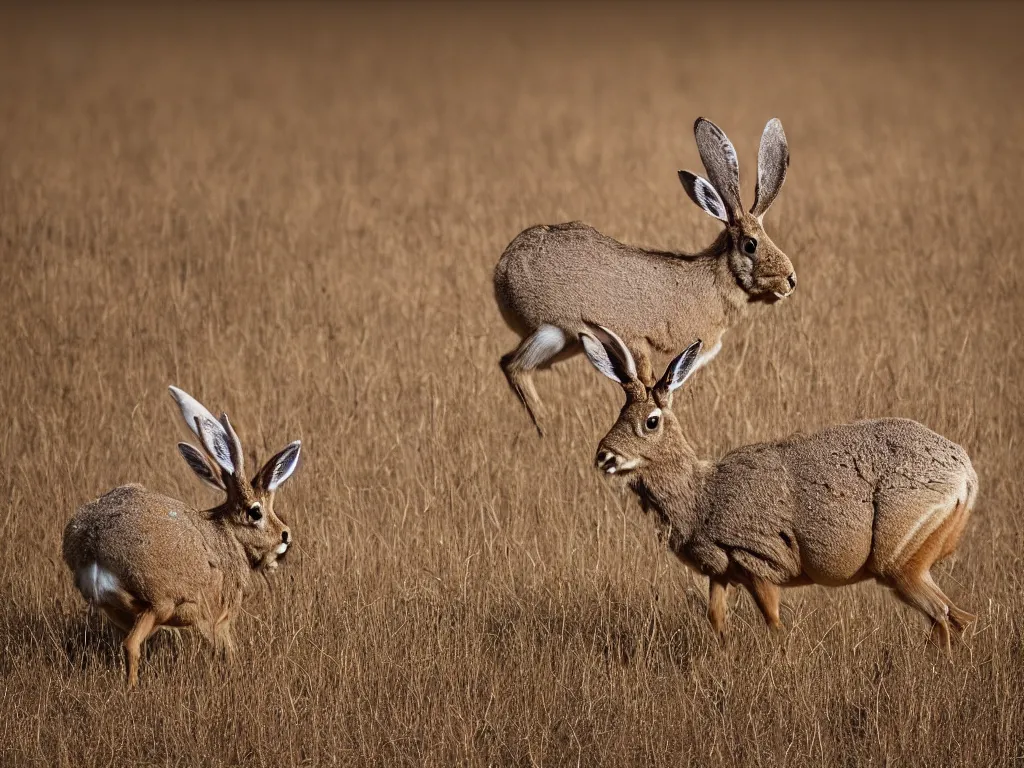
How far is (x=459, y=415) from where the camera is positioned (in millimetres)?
8305

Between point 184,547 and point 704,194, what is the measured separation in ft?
11.9

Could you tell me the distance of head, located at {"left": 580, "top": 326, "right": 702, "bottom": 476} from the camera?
19.6 feet

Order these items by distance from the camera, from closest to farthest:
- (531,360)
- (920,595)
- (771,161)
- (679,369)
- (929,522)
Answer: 1. (929,522)
2. (920,595)
3. (679,369)
4. (531,360)
5. (771,161)

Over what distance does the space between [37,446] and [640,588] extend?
3.48 meters

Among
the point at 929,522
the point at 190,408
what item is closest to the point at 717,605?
the point at 929,522

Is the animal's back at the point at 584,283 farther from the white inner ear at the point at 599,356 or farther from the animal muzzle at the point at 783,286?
the white inner ear at the point at 599,356

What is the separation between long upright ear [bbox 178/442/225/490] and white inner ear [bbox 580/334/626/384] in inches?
62.3

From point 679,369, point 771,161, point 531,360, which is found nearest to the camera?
point 679,369

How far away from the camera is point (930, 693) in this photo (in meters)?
5.45

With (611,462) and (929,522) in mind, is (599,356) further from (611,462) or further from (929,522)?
(929,522)

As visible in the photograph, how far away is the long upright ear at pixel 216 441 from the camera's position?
5863 mm

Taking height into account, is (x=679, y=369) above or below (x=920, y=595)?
above

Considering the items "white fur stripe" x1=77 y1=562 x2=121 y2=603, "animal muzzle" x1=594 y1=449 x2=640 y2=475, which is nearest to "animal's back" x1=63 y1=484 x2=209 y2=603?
"white fur stripe" x1=77 y1=562 x2=121 y2=603

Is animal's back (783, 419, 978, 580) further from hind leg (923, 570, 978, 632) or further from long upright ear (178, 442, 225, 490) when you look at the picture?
long upright ear (178, 442, 225, 490)
